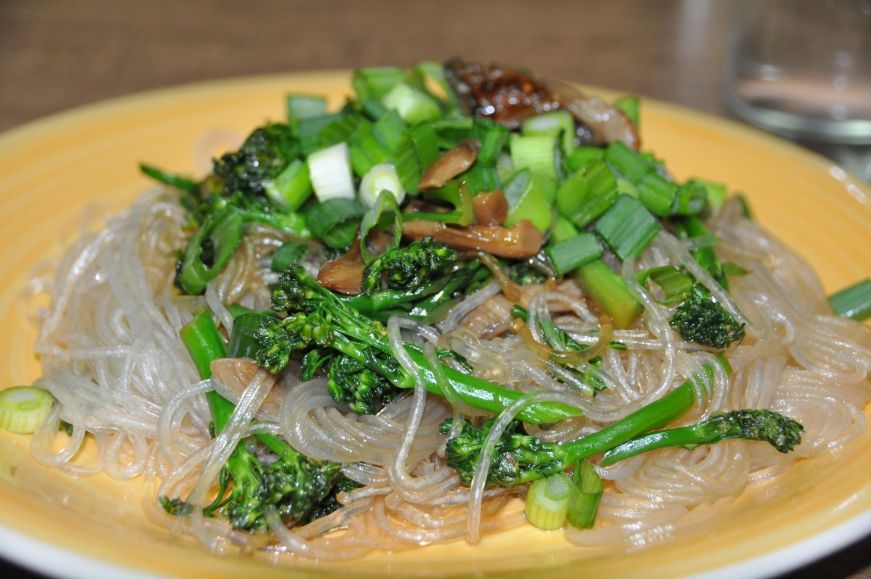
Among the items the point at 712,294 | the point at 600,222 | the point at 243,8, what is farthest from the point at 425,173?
the point at 243,8

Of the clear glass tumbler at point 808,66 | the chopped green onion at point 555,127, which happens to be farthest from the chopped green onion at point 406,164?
the clear glass tumbler at point 808,66

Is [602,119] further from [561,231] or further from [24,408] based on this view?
[24,408]

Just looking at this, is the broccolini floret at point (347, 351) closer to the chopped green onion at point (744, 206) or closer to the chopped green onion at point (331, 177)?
the chopped green onion at point (331, 177)

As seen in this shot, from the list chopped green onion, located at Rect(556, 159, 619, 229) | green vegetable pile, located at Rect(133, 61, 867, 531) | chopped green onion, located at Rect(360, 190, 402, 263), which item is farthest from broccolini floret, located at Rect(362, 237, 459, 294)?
chopped green onion, located at Rect(556, 159, 619, 229)

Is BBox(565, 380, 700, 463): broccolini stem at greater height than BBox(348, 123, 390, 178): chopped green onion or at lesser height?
lesser

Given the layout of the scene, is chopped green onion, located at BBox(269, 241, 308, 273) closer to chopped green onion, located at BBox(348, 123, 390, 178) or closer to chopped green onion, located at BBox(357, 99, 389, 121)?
chopped green onion, located at BBox(348, 123, 390, 178)
